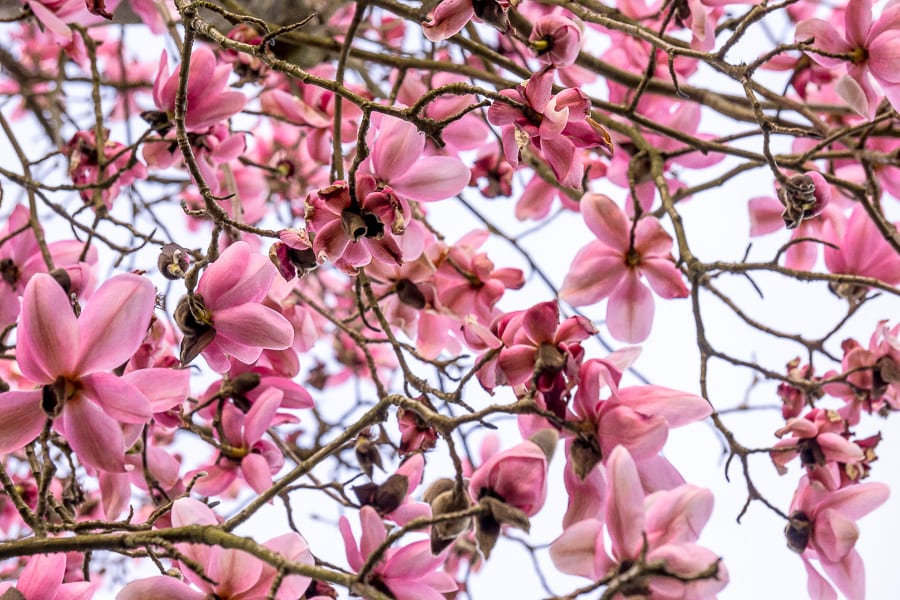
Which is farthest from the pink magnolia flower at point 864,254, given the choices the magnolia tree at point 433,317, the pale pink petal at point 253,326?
the pale pink petal at point 253,326

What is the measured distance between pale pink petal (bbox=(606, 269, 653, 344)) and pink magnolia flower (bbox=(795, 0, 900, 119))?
286 millimetres

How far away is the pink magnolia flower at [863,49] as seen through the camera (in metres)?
0.82

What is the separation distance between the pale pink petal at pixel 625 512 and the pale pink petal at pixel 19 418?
0.40 metres

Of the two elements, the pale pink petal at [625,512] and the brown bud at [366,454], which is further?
the brown bud at [366,454]

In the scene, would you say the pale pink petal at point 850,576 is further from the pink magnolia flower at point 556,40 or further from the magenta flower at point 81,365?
the magenta flower at point 81,365

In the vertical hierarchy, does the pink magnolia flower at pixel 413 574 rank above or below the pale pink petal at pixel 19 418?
below

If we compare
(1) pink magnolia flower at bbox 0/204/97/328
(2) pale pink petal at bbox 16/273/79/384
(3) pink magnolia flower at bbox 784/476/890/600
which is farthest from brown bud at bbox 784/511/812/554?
(1) pink magnolia flower at bbox 0/204/97/328

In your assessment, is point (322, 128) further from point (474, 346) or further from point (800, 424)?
point (800, 424)

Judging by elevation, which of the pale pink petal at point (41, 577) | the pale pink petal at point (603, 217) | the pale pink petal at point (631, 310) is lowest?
the pale pink petal at point (41, 577)

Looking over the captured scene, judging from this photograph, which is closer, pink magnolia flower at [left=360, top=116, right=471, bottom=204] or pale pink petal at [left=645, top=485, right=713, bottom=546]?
pale pink petal at [left=645, top=485, right=713, bottom=546]

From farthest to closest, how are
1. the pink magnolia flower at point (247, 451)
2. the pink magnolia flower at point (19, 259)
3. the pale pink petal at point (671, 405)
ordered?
the pink magnolia flower at point (19, 259), the pink magnolia flower at point (247, 451), the pale pink petal at point (671, 405)

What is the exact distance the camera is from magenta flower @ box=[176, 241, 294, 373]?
2.12 feet

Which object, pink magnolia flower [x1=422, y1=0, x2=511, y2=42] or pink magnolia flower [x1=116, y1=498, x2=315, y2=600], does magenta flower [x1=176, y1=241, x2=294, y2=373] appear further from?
pink magnolia flower [x1=422, y1=0, x2=511, y2=42]

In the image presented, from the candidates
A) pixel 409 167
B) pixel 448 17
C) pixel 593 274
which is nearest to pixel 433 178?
pixel 409 167
